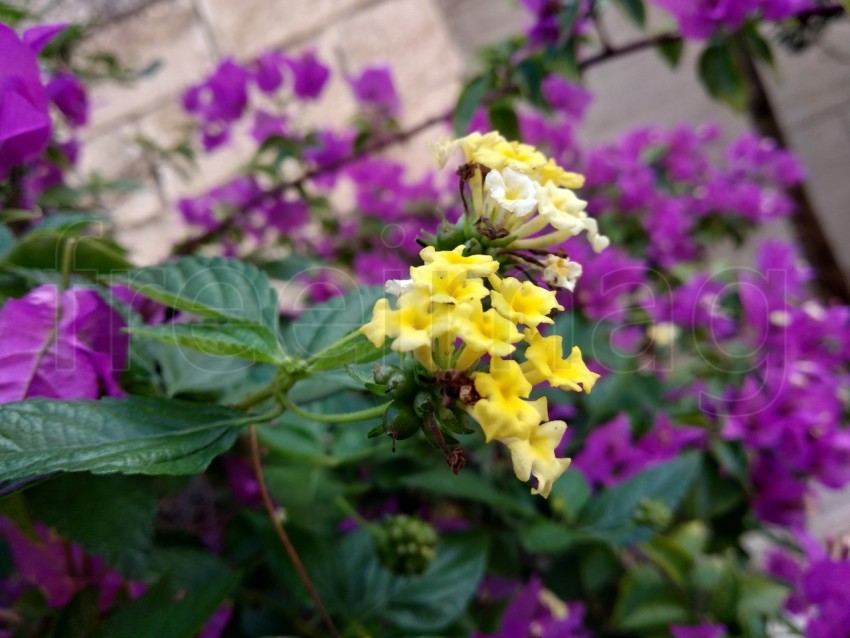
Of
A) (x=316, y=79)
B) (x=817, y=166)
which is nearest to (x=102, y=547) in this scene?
(x=316, y=79)

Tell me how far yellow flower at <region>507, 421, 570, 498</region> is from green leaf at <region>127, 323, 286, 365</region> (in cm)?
11

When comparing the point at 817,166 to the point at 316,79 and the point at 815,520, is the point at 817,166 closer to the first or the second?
the point at 815,520

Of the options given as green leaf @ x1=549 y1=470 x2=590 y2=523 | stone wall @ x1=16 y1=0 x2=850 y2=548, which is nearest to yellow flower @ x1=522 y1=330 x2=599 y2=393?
green leaf @ x1=549 y1=470 x2=590 y2=523

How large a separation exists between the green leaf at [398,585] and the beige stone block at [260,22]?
961 millimetres

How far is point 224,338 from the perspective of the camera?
26 cm

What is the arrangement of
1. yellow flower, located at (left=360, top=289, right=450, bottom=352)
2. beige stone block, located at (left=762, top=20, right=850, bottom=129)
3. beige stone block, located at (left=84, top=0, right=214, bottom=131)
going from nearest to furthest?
yellow flower, located at (left=360, top=289, right=450, bottom=352)
beige stone block, located at (left=84, top=0, right=214, bottom=131)
beige stone block, located at (left=762, top=20, right=850, bottom=129)

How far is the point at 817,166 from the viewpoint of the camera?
1.32 metres

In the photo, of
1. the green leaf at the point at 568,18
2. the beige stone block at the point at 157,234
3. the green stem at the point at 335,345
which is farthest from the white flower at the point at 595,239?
the beige stone block at the point at 157,234

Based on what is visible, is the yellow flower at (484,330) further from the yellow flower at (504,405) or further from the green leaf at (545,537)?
the green leaf at (545,537)

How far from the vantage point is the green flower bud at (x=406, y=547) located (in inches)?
16.0

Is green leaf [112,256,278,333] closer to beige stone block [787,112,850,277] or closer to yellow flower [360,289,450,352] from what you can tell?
yellow flower [360,289,450,352]

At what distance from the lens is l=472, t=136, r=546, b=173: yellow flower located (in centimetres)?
26

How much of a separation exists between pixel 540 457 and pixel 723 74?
0.53 meters

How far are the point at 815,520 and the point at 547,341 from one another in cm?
109
